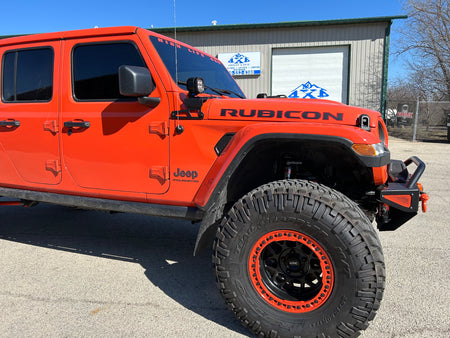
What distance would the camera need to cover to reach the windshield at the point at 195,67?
9.11ft

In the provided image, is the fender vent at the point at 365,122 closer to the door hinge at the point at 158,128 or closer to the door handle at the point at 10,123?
the door hinge at the point at 158,128

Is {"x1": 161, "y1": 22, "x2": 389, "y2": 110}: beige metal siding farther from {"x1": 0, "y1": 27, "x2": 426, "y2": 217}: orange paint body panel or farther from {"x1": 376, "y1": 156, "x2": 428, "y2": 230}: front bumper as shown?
{"x1": 376, "y1": 156, "x2": 428, "y2": 230}: front bumper

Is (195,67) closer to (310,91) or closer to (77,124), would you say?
(77,124)

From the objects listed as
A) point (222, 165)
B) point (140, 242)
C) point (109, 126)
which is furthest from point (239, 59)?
point (222, 165)

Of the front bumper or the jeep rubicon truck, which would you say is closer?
the jeep rubicon truck

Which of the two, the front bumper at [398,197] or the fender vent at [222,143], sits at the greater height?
the fender vent at [222,143]

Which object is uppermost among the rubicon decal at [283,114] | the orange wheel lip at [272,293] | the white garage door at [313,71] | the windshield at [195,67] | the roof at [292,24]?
the roof at [292,24]

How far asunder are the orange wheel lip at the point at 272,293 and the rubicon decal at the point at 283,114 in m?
0.76

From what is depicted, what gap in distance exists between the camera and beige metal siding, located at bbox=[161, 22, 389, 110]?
1412cm

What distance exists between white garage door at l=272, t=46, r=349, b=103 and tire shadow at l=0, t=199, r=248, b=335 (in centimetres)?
1173

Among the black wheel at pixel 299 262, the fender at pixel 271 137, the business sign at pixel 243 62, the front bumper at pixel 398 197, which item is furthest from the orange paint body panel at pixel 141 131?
the business sign at pixel 243 62

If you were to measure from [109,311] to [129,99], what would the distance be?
160 cm

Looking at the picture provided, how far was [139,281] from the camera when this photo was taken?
3059 millimetres

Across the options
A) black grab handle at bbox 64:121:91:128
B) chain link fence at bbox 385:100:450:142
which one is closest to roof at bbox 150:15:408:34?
chain link fence at bbox 385:100:450:142
